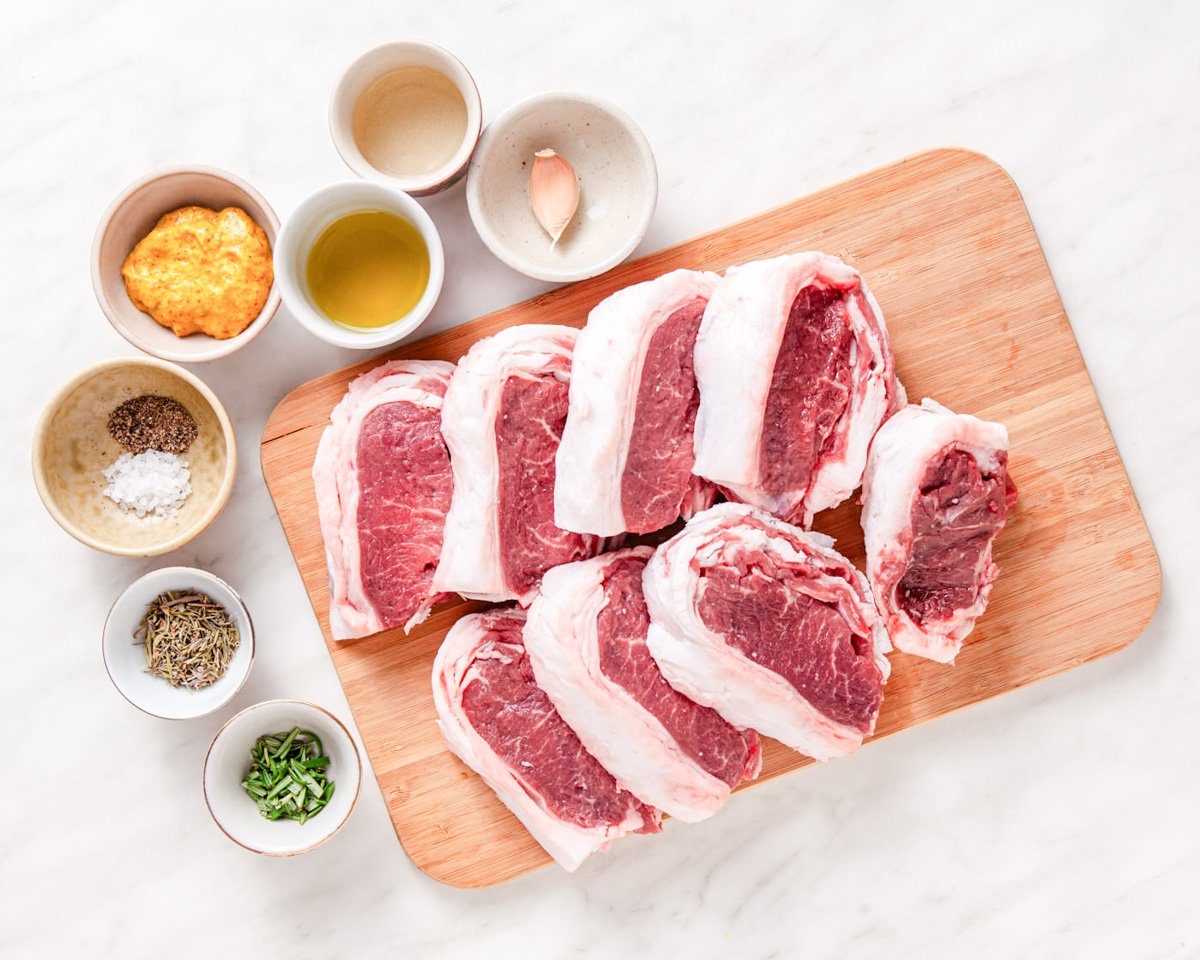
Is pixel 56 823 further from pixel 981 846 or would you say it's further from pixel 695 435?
pixel 981 846

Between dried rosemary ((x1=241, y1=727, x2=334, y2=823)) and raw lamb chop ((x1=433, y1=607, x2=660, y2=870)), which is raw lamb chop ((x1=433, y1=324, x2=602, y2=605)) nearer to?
raw lamb chop ((x1=433, y1=607, x2=660, y2=870))

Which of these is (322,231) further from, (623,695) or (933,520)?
(933,520)

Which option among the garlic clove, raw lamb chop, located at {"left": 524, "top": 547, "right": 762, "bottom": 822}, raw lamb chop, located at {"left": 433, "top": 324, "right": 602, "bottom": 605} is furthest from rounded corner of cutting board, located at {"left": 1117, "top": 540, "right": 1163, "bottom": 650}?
the garlic clove

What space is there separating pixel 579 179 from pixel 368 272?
2.38ft

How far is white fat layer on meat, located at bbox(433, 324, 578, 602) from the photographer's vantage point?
2.82 m

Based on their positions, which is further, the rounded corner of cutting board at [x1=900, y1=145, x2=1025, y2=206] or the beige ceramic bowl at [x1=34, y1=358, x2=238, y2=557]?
the rounded corner of cutting board at [x1=900, y1=145, x2=1025, y2=206]

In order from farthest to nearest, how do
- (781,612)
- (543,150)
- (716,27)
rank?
(716,27), (543,150), (781,612)

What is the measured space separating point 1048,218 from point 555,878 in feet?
9.14

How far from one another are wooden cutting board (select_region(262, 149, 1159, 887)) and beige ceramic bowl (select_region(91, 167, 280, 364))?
321mm

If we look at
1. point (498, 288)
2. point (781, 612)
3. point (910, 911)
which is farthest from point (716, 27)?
point (910, 911)

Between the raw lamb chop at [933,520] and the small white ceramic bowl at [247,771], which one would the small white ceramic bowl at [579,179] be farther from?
the small white ceramic bowl at [247,771]

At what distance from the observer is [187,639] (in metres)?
3.08

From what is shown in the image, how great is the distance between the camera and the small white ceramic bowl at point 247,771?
9.84 ft

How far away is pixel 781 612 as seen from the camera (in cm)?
279
